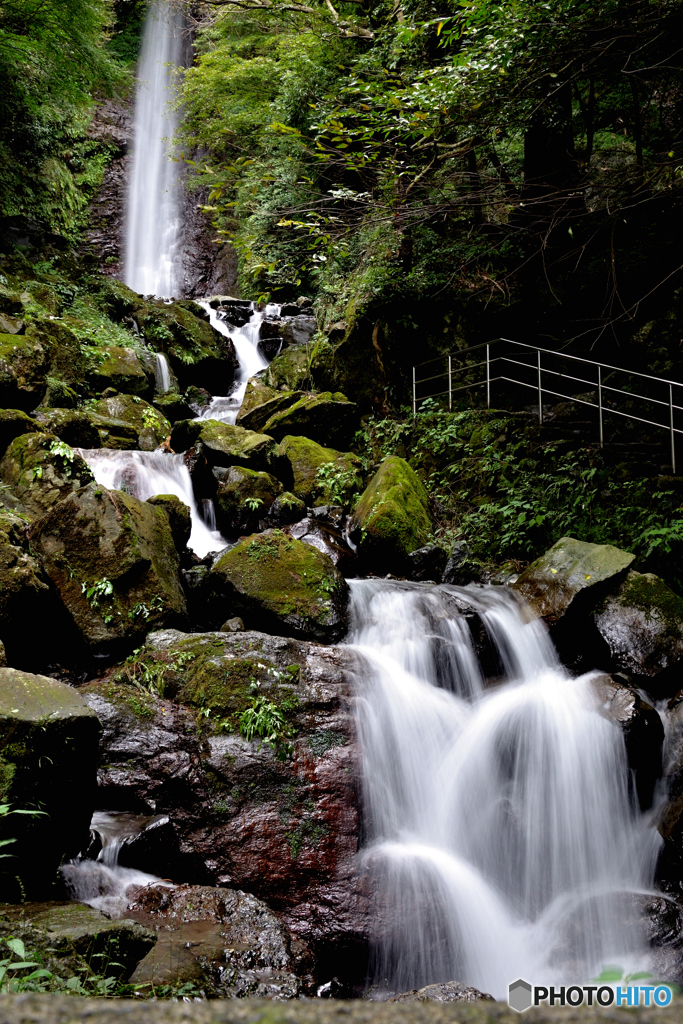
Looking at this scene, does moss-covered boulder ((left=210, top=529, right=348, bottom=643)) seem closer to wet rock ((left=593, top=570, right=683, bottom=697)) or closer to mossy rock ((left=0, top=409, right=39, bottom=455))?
wet rock ((left=593, top=570, right=683, bottom=697))

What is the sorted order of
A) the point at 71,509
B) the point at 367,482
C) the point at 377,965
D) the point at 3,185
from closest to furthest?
the point at 377,965, the point at 71,509, the point at 367,482, the point at 3,185

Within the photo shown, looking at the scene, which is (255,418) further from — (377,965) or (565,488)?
(377,965)

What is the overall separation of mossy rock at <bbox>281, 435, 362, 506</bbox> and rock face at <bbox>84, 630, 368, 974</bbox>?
4.74 metres

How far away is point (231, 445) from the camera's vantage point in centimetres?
1046

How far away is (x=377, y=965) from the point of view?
3652mm

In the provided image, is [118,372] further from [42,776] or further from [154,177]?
[154,177]

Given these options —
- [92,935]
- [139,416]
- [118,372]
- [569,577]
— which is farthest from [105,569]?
[118,372]

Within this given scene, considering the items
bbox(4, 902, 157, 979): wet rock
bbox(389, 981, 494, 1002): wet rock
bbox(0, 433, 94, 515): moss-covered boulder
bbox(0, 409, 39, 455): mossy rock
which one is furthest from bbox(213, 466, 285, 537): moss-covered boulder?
bbox(389, 981, 494, 1002): wet rock

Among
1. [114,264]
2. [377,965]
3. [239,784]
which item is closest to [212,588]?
[239,784]

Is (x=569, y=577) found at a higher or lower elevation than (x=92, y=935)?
higher

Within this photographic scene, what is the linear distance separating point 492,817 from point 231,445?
724 centimetres

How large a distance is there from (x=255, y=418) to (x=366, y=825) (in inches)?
357

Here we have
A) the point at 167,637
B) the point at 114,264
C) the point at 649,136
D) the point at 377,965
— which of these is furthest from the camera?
the point at 114,264

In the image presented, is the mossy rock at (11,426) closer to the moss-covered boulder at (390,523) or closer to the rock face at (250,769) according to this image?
the rock face at (250,769)
